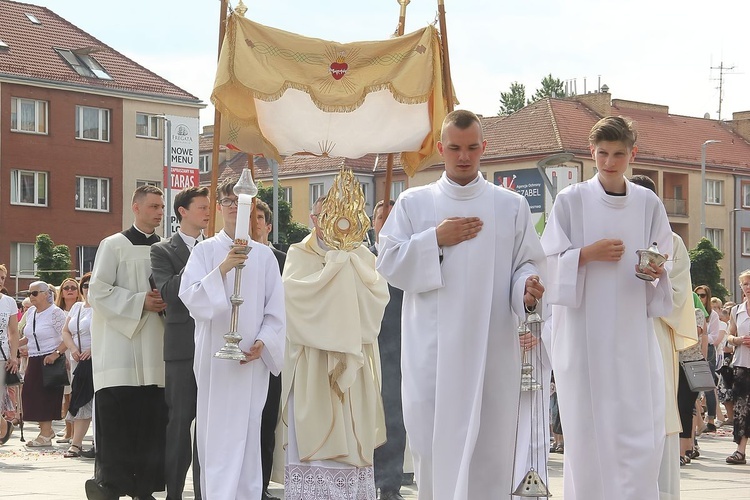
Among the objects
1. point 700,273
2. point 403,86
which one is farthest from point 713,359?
point 700,273

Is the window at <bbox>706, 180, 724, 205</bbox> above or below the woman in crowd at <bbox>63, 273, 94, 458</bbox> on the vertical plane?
above

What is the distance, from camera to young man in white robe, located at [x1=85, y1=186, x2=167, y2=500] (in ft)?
33.3

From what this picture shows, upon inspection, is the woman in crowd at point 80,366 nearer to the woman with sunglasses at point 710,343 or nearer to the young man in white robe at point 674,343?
the young man in white robe at point 674,343

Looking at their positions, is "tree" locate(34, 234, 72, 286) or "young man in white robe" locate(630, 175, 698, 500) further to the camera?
"tree" locate(34, 234, 72, 286)

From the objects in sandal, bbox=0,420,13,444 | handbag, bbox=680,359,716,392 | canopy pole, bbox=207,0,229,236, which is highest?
canopy pole, bbox=207,0,229,236

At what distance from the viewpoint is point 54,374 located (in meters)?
17.1

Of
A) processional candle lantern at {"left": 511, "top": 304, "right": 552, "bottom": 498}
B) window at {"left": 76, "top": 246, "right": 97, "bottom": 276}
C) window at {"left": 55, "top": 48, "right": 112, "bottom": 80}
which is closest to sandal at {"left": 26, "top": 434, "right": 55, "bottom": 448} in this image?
processional candle lantern at {"left": 511, "top": 304, "right": 552, "bottom": 498}

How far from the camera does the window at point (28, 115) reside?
54500 mm

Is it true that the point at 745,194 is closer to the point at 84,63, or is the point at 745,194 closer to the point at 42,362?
the point at 84,63

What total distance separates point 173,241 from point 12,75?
46.0m

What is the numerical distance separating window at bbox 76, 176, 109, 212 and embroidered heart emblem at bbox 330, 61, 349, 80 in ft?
155

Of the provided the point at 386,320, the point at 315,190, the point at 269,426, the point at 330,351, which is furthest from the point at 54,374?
the point at 315,190

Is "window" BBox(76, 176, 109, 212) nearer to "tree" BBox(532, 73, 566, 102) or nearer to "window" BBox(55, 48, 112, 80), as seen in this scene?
"window" BBox(55, 48, 112, 80)

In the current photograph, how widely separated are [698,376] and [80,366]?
280 inches
